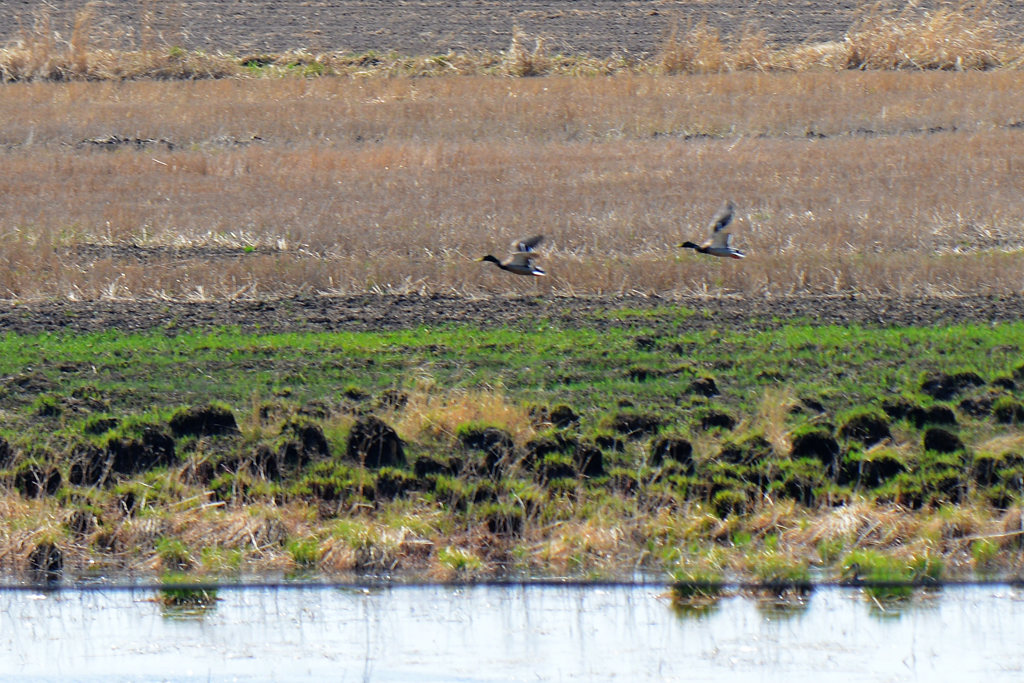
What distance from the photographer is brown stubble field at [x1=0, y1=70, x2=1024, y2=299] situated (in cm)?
1398

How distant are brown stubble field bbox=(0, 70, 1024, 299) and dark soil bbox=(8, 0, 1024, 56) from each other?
3288 millimetres

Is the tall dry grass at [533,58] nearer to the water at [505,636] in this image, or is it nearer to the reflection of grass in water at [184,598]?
the reflection of grass in water at [184,598]

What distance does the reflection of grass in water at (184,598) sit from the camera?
7324 millimetres

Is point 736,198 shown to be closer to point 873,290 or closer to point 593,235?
point 593,235

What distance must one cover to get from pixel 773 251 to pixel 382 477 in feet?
25.0

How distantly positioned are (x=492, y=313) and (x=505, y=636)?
5775 mm

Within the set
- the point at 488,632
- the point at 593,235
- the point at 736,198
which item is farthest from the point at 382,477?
the point at 736,198

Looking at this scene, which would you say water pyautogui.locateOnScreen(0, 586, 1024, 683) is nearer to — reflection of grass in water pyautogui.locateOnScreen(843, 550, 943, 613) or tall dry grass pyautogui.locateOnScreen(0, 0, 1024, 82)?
reflection of grass in water pyautogui.locateOnScreen(843, 550, 943, 613)

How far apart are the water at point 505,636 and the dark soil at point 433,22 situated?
1001 inches

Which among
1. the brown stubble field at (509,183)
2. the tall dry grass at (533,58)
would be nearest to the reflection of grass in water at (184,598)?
the brown stubble field at (509,183)

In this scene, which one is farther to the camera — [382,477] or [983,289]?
[983,289]

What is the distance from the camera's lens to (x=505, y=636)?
698 cm

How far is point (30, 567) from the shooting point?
784 centimetres

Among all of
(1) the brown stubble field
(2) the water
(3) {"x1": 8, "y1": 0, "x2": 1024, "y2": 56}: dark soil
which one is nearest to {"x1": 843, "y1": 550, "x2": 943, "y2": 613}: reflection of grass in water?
(2) the water
